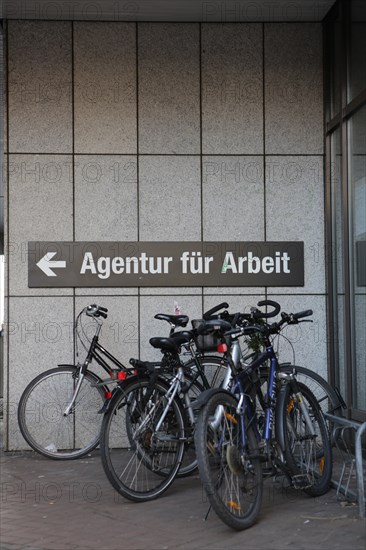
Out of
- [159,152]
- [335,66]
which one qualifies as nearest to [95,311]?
[159,152]

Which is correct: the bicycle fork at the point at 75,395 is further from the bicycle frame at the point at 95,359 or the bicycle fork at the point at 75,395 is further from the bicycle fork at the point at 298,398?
the bicycle fork at the point at 298,398

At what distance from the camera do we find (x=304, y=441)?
5.27 meters

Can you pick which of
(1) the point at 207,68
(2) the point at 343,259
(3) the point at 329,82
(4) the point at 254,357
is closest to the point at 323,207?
(2) the point at 343,259

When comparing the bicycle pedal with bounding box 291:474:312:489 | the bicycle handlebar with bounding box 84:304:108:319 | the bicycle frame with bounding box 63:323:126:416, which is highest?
the bicycle handlebar with bounding box 84:304:108:319

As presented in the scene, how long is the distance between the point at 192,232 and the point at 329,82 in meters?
1.91

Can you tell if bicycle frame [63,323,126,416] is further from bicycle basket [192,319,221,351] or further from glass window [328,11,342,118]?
glass window [328,11,342,118]

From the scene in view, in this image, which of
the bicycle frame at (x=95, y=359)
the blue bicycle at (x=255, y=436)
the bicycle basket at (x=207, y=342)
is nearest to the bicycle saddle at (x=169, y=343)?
the bicycle basket at (x=207, y=342)

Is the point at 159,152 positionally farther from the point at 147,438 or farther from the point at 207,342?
the point at 147,438

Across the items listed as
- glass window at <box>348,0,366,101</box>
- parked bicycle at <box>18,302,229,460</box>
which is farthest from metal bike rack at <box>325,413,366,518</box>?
glass window at <box>348,0,366,101</box>

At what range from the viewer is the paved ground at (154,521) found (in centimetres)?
423

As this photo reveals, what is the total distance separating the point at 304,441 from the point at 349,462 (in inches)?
44.5

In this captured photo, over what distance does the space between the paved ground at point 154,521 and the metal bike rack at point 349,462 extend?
0.31ft

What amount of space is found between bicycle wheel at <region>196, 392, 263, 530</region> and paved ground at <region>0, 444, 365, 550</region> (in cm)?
13

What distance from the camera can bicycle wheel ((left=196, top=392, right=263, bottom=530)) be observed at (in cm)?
433
